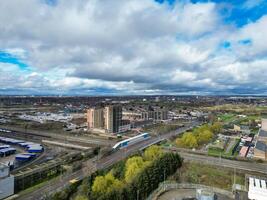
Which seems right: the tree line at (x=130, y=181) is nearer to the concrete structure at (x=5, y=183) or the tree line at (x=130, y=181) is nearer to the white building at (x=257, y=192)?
the concrete structure at (x=5, y=183)

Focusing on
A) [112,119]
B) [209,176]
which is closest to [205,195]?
[209,176]

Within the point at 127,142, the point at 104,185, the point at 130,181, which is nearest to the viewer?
the point at 104,185

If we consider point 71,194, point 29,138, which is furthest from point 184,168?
point 29,138

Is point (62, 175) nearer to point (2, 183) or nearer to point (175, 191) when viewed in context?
point (2, 183)

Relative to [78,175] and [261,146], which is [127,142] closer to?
[78,175]

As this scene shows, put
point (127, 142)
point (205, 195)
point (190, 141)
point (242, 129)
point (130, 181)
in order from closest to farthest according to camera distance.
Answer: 1. point (205, 195)
2. point (130, 181)
3. point (190, 141)
4. point (127, 142)
5. point (242, 129)

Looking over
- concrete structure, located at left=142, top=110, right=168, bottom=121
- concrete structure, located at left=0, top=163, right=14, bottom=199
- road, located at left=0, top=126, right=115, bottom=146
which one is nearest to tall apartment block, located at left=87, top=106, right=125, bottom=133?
road, located at left=0, top=126, right=115, bottom=146

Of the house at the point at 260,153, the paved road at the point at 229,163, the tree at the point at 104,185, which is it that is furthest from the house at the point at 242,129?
the tree at the point at 104,185
